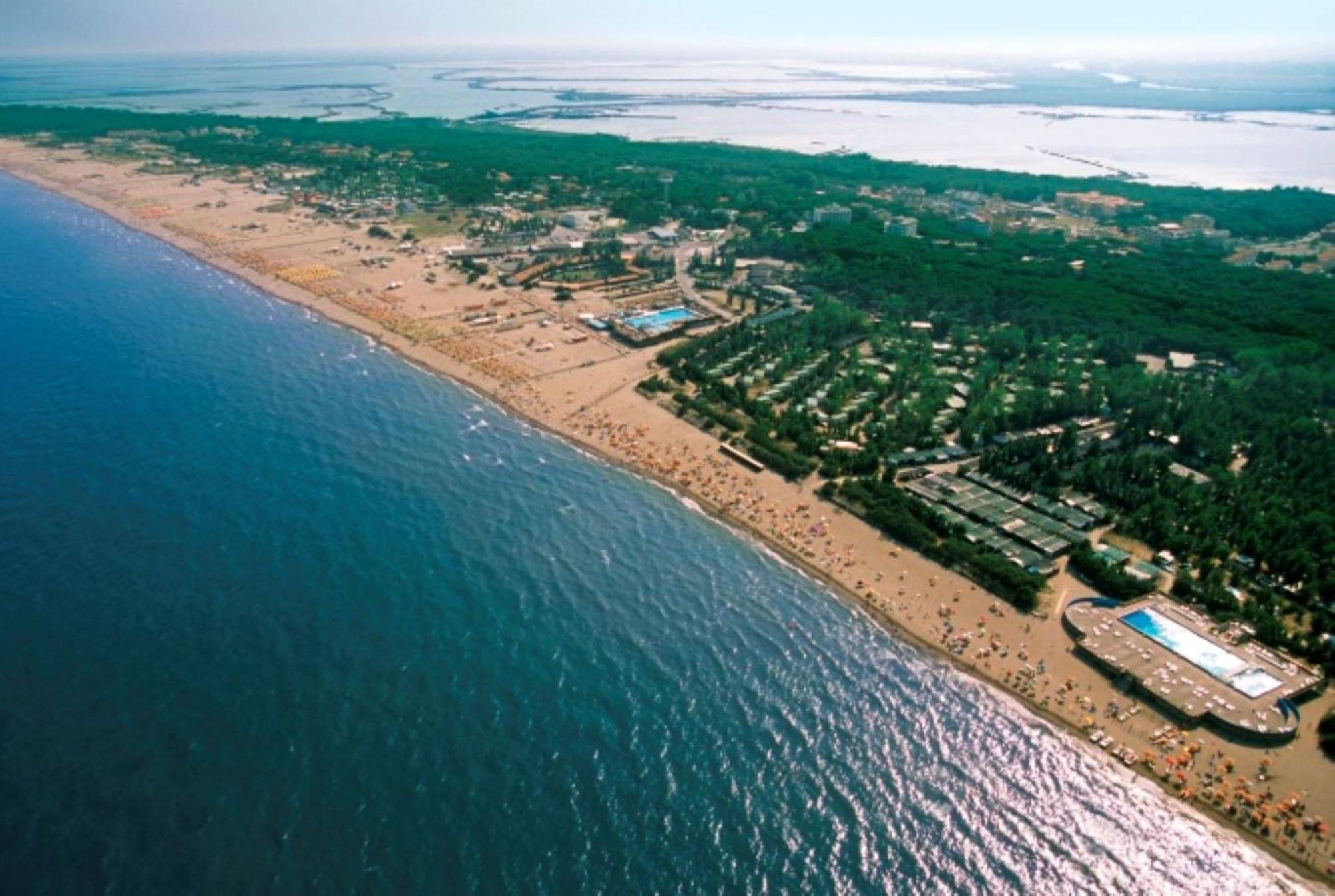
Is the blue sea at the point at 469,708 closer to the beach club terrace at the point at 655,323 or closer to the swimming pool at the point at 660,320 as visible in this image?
the beach club terrace at the point at 655,323

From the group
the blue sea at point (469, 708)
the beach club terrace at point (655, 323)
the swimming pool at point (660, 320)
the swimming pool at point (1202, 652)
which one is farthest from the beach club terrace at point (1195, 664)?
the swimming pool at point (660, 320)

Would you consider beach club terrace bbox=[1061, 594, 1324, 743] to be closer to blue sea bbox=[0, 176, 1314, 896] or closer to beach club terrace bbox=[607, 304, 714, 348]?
blue sea bbox=[0, 176, 1314, 896]

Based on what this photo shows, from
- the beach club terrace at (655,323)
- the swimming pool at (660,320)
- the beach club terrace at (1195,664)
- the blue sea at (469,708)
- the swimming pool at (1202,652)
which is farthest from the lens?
the swimming pool at (660,320)

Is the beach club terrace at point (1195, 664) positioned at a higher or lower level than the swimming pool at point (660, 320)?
lower

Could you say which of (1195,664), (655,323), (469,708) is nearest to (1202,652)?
(1195,664)

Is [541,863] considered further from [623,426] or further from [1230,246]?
[1230,246]

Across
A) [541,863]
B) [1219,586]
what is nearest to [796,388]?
[1219,586]

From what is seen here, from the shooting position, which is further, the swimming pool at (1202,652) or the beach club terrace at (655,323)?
the beach club terrace at (655,323)

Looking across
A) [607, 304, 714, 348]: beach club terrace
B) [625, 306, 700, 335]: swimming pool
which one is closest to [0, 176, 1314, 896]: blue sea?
[607, 304, 714, 348]: beach club terrace

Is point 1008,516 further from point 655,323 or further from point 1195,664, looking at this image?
point 655,323
